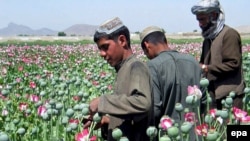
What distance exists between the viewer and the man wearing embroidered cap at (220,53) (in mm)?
4113

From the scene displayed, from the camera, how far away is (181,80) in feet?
11.0

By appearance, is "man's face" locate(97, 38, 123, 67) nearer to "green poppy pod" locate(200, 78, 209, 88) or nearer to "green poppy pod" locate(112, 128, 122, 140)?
"green poppy pod" locate(112, 128, 122, 140)

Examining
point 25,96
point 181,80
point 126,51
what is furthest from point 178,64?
point 25,96

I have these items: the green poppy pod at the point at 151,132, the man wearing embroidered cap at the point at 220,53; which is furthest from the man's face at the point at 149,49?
the green poppy pod at the point at 151,132

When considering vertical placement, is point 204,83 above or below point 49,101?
above

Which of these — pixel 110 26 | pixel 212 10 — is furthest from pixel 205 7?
pixel 110 26

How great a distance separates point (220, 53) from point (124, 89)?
1782 mm

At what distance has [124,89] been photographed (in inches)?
104

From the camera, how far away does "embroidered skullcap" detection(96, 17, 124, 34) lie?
2.69 meters

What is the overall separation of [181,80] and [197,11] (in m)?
0.90

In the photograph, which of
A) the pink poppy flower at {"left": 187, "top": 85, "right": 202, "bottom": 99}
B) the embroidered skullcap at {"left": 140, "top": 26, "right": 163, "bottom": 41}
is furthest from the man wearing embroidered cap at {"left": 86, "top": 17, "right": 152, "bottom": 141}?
the embroidered skullcap at {"left": 140, "top": 26, "right": 163, "bottom": 41}

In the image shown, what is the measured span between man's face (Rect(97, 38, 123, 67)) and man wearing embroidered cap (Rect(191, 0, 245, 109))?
153 centimetres

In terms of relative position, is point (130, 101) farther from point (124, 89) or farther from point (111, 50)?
point (111, 50)

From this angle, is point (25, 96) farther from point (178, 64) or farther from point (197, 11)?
point (178, 64)
